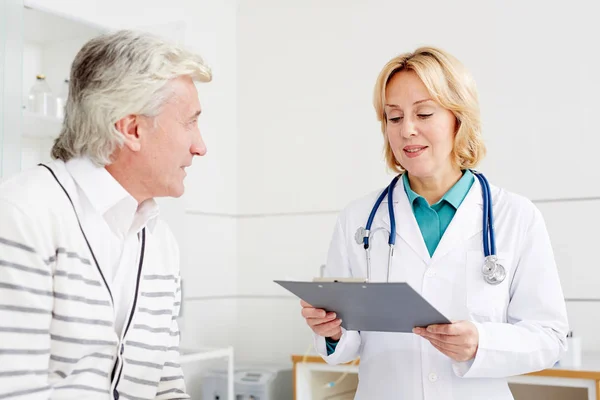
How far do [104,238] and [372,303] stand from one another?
0.53 metres

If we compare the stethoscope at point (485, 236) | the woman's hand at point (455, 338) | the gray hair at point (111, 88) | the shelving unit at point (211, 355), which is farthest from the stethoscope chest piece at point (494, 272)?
the shelving unit at point (211, 355)

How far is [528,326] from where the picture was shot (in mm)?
1550

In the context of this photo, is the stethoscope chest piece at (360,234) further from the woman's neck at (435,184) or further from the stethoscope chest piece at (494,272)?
the stethoscope chest piece at (494,272)

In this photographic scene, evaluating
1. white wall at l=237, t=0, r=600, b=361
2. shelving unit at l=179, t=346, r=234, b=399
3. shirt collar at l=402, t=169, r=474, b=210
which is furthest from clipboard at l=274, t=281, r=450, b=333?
white wall at l=237, t=0, r=600, b=361

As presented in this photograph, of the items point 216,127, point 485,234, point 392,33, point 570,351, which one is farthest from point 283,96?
point 485,234

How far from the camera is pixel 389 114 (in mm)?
1780

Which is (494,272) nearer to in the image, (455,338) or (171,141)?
(455,338)

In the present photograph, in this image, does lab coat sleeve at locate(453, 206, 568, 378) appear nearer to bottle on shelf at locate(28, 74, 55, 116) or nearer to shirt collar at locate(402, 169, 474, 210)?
shirt collar at locate(402, 169, 474, 210)

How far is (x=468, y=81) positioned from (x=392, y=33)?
5.73 ft

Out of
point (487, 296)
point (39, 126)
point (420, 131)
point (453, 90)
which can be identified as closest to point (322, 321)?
point (487, 296)

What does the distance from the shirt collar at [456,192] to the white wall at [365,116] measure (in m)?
1.37

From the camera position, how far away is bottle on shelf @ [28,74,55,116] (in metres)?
2.65

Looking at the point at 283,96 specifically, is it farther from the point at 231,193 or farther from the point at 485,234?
the point at 485,234

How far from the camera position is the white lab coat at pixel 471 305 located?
1537mm
